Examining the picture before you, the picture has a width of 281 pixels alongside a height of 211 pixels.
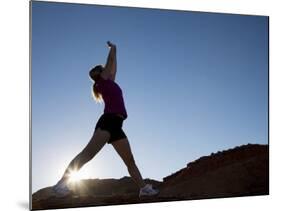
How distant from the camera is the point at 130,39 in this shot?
619 centimetres

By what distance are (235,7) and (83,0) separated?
1584 millimetres

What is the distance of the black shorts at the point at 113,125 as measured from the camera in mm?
6031

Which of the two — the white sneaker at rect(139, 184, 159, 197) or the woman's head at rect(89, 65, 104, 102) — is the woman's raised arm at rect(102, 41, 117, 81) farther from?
the white sneaker at rect(139, 184, 159, 197)

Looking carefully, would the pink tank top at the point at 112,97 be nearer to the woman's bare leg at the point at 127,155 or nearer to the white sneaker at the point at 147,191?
the woman's bare leg at the point at 127,155

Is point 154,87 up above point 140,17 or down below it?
below

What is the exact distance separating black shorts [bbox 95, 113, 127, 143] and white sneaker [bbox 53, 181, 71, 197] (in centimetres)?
58

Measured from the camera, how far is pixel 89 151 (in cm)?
596

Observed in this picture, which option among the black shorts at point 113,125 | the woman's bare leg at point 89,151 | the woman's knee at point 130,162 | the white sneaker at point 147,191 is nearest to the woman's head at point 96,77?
the black shorts at point 113,125

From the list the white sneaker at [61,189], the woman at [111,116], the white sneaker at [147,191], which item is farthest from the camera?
the white sneaker at [147,191]

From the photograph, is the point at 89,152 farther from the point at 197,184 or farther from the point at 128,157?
the point at 197,184

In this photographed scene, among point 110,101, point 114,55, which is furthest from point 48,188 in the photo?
point 114,55

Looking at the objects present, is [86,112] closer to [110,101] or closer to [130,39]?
[110,101]

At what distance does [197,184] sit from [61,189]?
1.40 m

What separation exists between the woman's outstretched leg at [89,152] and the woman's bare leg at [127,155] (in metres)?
0.13
